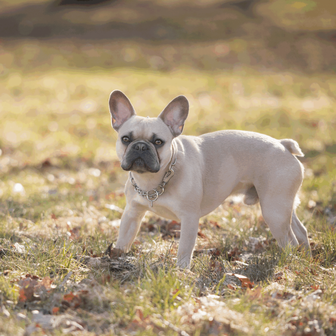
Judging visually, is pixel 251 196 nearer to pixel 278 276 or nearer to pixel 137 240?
pixel 278 276

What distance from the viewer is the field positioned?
8.20 feet

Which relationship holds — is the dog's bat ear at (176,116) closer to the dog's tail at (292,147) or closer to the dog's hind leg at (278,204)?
the dog's hind leg at (278,204)

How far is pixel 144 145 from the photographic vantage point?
3.27 m

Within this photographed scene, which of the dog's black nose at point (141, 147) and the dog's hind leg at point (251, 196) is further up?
Answer: the dog's black nose at point (141, 147)

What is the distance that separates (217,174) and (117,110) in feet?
3.60

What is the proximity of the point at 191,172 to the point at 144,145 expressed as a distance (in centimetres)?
56

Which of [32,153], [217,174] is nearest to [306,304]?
[217,174]

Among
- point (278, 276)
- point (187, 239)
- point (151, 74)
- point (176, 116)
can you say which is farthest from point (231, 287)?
point (151, 74)

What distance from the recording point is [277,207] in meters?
3.75

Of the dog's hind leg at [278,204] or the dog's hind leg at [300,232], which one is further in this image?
the dog's hind leg at [300,232]

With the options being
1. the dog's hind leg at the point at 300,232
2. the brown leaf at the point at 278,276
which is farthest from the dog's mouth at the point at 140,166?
the dog's hind leg at the point at 300,232

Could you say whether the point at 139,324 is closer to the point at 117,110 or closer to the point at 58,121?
the point at 117,110

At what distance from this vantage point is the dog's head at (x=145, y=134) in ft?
10.6

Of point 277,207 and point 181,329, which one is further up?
point 277,207
